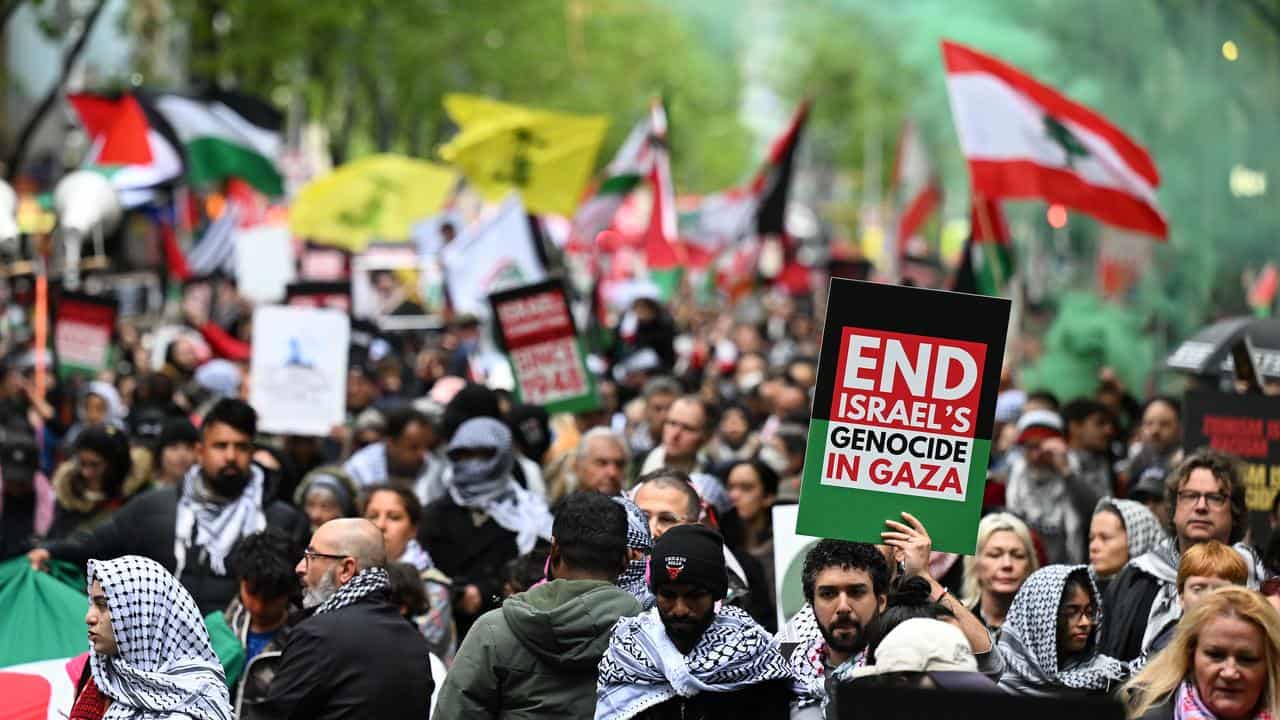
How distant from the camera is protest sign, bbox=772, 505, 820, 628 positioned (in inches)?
302

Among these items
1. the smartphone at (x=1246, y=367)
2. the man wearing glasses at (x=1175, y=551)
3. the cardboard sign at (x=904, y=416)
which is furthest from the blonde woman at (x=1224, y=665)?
the smartphone at (x=1246, y=367)

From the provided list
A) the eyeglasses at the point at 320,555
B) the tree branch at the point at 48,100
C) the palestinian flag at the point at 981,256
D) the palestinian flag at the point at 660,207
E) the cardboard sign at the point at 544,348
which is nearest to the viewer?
the eyeglasses at the point at 320,555

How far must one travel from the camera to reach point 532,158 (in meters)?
18.6

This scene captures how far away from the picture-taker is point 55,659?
Result: 289 inches

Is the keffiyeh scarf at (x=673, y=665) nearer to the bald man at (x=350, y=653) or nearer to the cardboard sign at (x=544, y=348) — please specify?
the bald man at (x=350, y=653)

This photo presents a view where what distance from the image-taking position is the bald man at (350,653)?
5910mm

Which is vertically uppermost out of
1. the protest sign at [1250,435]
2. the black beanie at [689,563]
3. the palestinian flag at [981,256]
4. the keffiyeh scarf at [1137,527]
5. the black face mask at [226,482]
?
the palestinian flag at [981,256]

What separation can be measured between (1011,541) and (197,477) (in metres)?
3.24

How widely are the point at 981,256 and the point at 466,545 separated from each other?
892cm

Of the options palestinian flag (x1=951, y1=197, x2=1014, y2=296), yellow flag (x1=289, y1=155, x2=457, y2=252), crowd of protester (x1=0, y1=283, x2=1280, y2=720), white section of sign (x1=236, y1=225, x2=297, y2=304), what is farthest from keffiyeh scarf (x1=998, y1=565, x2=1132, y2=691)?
white section of sign (x1=236, y1=225, x2=297, y2=304)

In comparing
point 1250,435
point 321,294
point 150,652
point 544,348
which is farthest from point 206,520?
point 321,294

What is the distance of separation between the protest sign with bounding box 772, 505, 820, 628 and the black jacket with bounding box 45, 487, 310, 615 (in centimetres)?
186

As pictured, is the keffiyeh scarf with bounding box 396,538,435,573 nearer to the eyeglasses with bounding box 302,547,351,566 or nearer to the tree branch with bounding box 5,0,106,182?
the eyeglasses with bounding box 302,547,351,566

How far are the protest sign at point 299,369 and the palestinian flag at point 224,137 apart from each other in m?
10.8
